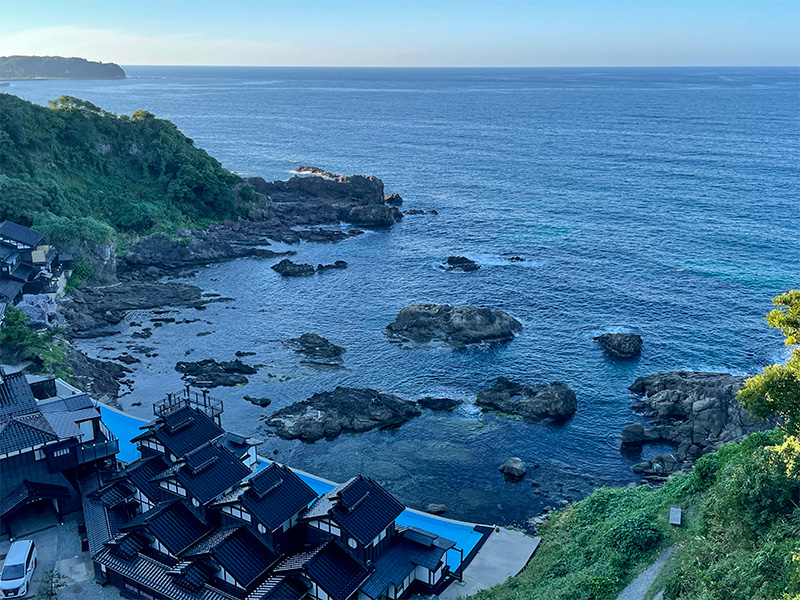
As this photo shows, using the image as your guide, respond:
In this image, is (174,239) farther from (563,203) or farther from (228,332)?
(563,203)

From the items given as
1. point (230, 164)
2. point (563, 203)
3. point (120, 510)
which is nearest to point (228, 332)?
point (120, 510)

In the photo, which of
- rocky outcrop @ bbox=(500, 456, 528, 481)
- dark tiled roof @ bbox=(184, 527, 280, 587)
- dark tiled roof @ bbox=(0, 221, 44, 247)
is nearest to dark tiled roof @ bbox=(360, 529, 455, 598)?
dark tiled roof @ bbox=(184, 527, 280, 587)

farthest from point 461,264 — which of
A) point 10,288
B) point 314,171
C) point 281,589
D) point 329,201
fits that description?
point 314,171

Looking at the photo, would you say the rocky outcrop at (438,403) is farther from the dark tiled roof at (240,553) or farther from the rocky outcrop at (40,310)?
the rocky outcrop at (40,310)

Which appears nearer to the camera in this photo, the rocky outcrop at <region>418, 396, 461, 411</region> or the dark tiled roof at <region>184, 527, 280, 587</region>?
the dark tiled roof at <region>184, 527, 280, 587</region>

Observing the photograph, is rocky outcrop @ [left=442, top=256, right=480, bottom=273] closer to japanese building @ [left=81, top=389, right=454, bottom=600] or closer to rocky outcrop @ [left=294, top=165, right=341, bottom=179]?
japanese building @ [left=81, top=389, right=454, bottom=600]

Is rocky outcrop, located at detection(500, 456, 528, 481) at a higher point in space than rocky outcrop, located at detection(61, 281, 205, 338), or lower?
lower
